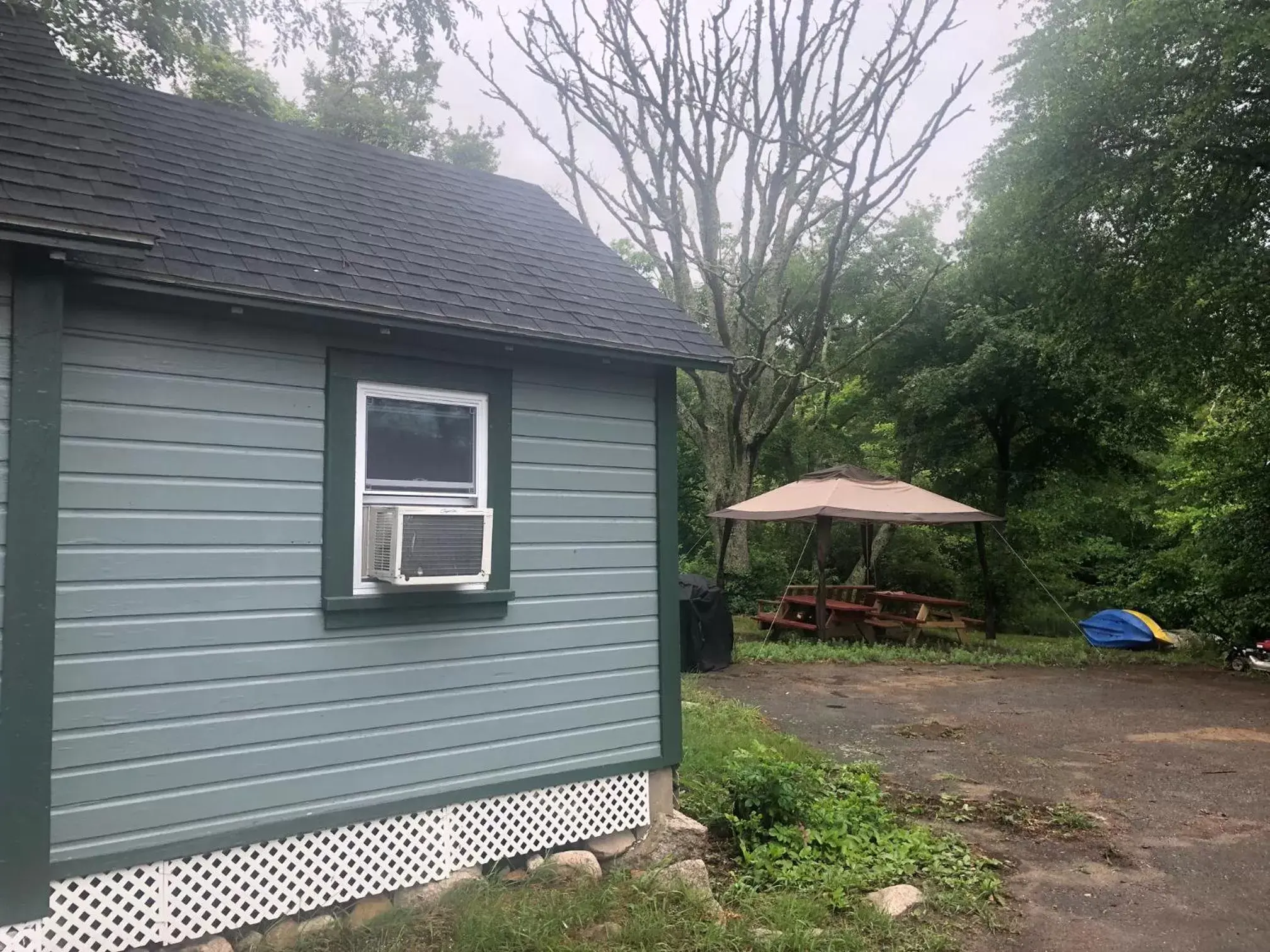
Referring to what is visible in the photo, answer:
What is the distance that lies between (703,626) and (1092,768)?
501cm

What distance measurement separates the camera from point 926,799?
5.84 metres

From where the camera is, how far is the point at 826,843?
16.1ft

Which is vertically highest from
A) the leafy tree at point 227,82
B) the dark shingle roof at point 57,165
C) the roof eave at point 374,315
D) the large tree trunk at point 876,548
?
the leafy tree at point 227,82

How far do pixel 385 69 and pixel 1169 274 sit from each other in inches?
744

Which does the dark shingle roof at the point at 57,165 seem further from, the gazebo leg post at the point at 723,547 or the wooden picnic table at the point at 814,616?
the gazebo leg post at the point at 723,547

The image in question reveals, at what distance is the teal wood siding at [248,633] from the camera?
139 inches

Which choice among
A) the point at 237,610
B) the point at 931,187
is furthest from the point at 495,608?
the point at 931,187

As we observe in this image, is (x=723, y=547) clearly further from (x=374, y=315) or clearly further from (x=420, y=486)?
(x=374, y=315)

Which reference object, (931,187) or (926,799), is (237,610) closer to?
(926,799)

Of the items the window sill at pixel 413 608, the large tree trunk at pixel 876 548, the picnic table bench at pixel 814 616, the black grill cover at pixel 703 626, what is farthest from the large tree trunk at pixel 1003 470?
the window sill at pixel 413 608

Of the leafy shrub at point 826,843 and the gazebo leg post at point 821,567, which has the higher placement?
the gazebo leg post at point 821,567

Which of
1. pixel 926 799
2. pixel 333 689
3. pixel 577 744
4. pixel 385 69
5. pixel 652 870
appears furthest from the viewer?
pixel 385 69

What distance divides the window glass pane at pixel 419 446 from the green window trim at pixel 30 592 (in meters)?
1.33

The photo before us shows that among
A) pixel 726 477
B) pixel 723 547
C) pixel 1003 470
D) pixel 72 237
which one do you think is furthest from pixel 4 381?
pixel 1003 470
